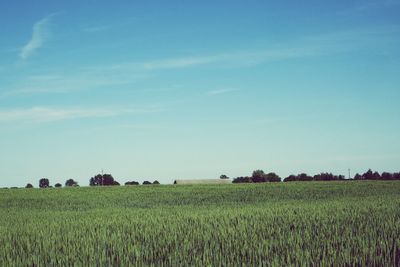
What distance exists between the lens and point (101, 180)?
103 meters

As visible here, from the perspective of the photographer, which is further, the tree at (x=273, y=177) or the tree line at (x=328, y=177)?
the tree at (x=273, y=177)

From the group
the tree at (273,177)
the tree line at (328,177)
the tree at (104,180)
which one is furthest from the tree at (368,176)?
the tree at (104,180)

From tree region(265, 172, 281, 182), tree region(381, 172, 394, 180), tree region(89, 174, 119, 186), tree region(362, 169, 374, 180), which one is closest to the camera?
tree region(381, 172, 394, 180)

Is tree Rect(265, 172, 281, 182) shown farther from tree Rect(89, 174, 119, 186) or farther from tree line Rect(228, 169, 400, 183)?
tree Rect(89, 174, 119, 186)

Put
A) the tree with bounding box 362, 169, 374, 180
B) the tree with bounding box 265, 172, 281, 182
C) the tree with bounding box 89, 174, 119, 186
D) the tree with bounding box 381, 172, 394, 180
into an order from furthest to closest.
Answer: the tree with bounding box 89, 174, 119, 186 < the tree with bounding box 265, 172, 281, 182 < the tree with bounding box 362, 169, 374, 180 < the tree with bounding box 381, 172, 394, 180

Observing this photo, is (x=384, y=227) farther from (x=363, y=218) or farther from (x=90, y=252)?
(x=90, y=252)

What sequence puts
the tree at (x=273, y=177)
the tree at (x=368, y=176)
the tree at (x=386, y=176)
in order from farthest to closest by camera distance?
the tree at (x=273, y=177) < the tree at (x=368, y=176) < the tree at (x=386, y=176)

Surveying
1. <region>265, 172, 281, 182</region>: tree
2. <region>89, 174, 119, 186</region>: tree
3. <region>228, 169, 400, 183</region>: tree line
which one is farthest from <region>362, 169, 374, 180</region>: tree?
<region>89, 174, 119, 186</region>: tree

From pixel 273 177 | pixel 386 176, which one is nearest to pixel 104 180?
pixel 273 177

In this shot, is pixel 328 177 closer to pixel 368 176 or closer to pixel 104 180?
pixel 368 176

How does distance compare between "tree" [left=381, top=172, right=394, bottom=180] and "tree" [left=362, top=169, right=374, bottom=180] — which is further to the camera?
"tree" [left=362, top=169, right=374, bottom=180]

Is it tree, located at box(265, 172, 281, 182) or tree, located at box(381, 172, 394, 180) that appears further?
tree, located at box(265, 172, 281, 182)

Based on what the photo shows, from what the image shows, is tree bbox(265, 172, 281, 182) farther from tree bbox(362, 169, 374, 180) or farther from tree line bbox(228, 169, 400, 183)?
tree bbox(362, 169, 374, 180)

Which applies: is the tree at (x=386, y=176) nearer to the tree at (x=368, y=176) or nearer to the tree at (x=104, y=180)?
the tree at (x=368, y=176)
